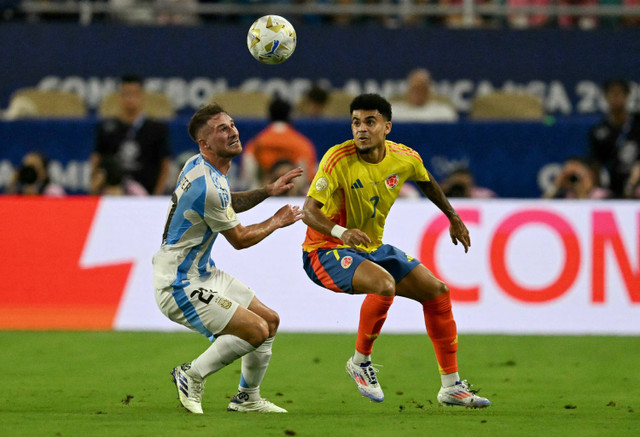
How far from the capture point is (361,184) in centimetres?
809

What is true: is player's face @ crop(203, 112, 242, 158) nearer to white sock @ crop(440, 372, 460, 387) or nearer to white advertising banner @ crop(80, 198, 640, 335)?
white sock @ crop(440, 372, 460, 387)

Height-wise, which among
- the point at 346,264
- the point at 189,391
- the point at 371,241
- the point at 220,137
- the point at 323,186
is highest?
the point at 220,137

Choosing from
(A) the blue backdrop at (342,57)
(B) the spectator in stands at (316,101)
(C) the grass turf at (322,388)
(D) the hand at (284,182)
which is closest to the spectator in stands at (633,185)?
(C) the grass turf at (322,388)

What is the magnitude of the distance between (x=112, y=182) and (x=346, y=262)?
19.4ft

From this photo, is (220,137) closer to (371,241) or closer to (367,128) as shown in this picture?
(367,128)

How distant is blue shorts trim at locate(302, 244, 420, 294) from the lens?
796 centimetres

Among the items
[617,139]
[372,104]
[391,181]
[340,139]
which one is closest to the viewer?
[372,104]

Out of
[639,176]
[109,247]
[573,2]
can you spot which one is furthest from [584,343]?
[573,2]

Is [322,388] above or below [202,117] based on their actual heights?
below

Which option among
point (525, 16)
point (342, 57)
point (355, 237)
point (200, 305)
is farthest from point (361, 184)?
point (525, 16)

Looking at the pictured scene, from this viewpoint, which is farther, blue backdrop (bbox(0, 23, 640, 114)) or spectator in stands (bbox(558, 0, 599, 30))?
spectator in stands (bbox(558, 0, 599, 30))

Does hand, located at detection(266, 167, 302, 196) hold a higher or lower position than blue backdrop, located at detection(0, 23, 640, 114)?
lower

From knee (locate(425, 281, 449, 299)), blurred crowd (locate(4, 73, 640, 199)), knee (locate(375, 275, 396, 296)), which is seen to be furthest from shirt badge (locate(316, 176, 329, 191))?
blurred crowd (locate(4, 73, 640, 199))

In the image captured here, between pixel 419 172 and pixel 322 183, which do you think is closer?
pixel 322 183
